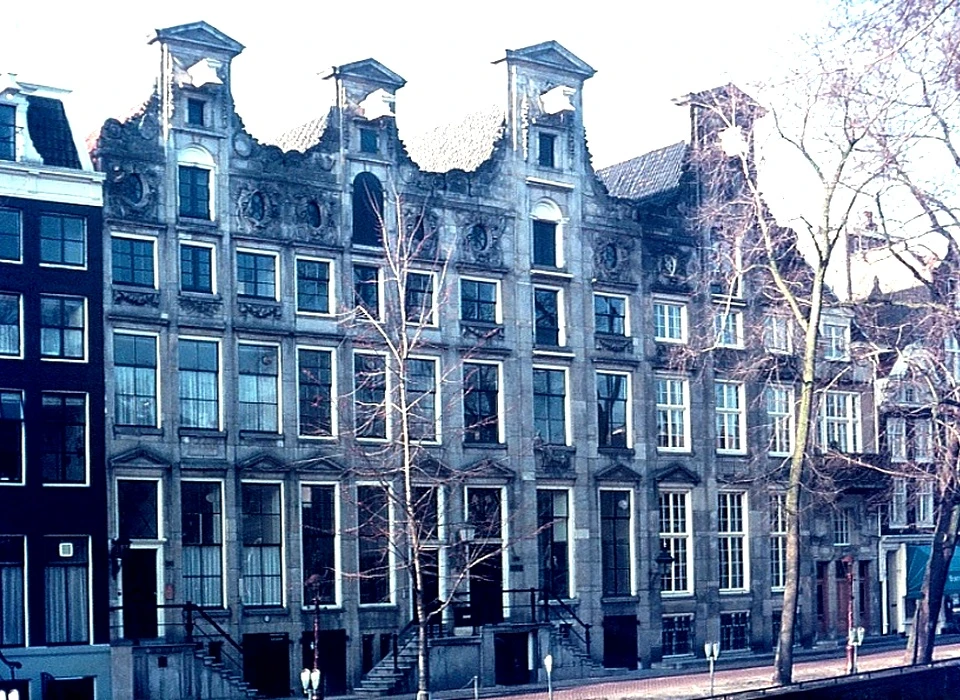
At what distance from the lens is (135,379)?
4181 cm

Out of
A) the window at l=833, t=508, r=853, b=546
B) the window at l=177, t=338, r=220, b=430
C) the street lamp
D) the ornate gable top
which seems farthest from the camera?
the window at l=833, t=508, r=853, b=546

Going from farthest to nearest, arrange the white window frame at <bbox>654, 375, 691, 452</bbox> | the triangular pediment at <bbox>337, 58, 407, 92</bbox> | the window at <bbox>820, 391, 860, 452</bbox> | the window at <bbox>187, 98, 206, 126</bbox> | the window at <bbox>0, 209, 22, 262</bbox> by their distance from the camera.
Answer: the window at <bbox>820, 391, 860, 452</bbox>
the white window frame at <bbox>654, 375, 691, 452</bbox>
the triangular pediment at <bbox>337, 58, 407, 92</bbox>
the window at <bbox>187, 98, 206, 126</bbox>
the window at <bbox>0, 209, 22, 262</bbox>

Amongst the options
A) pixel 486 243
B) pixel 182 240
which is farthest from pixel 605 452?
pixel 182 240

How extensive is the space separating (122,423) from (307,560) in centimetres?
605

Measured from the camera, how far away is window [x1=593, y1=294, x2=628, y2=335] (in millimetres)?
50750

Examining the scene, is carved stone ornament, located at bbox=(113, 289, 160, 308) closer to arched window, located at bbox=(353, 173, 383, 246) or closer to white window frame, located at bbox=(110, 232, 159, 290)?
white window frame, located at bbox=(110, 232, 159, 290)

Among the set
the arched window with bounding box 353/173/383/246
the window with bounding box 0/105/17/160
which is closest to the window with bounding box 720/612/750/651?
the arched window with bounding box 353/173/383/246

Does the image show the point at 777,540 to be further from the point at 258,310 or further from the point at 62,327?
the point at 62,327

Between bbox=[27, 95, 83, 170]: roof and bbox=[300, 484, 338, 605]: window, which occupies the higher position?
bbox=[27, 95, 83, 170]: roof

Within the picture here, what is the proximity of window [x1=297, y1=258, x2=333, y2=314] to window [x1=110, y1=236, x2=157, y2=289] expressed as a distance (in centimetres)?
412

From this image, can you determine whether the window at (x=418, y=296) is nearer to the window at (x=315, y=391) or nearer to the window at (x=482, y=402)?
the window at (x=482, y=402)

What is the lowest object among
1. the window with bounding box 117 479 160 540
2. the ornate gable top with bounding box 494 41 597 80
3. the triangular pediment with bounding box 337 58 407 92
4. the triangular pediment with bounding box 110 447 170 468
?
the window with bounding box 117 479 160 540

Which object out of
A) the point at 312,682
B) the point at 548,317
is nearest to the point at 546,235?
the point at 548,317

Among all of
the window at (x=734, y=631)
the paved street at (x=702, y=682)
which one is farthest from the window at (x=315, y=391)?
the window at (x=734, y=631)
